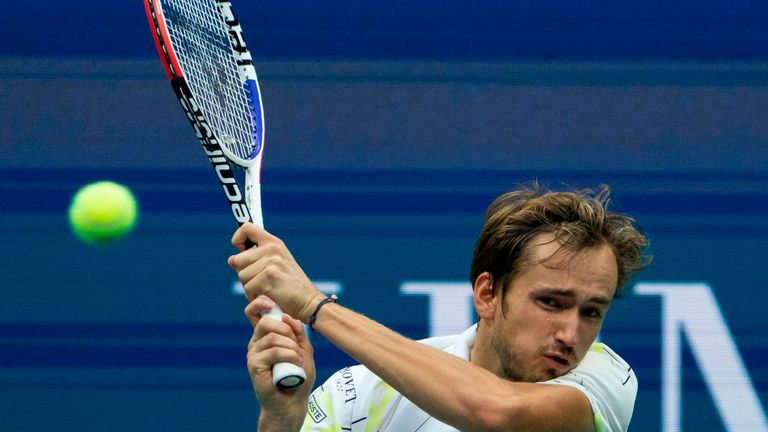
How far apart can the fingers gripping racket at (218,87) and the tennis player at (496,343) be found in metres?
0.11

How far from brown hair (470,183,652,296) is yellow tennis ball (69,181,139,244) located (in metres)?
1.31

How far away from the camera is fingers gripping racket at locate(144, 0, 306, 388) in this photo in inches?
108

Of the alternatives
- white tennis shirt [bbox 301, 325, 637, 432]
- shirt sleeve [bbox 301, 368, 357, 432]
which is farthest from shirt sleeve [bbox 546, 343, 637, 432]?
shirt sleeve [bbox 301, 368, 357, 432]

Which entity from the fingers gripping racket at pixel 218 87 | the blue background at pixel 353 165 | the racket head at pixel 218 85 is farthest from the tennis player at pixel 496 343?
the blue background at pixel 353 165

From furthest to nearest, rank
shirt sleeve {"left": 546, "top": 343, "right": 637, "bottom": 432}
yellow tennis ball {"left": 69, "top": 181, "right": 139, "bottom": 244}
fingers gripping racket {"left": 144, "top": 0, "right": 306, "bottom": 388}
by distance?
yellow tennis ball {"left": 69, "top": 181, "right": 139, "bottom": 244} → fingers gripping racket {"left": 144, "top": 0, "right": 306, "bottom": 388} → shirt sleeve {"left": 546, "top": 343, "right": 637, "bottom": 432}

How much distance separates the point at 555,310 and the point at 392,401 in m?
0.42

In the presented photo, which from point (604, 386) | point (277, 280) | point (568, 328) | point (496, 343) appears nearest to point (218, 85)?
point (277, 280)

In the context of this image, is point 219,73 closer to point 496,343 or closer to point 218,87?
point 218,87

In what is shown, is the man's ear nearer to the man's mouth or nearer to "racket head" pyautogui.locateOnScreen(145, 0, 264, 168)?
the man's mouth

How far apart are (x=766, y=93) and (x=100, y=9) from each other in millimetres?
2059

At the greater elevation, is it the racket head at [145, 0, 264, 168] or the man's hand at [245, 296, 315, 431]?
the racket head at [145, 0, 264, 168]

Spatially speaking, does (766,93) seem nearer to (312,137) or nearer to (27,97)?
(312,137)

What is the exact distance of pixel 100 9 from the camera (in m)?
3.96

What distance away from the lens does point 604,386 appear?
2684 mm
